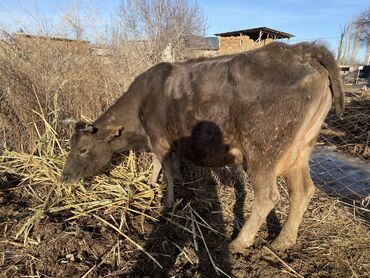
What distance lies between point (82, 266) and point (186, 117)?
2024 mm

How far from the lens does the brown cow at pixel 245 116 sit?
3.46 m

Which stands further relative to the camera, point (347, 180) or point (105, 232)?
point (347, 180)

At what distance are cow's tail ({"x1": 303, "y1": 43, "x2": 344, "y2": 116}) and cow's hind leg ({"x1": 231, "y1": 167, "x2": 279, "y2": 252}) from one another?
106 centimetres

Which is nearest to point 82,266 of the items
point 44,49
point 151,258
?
point 151,258

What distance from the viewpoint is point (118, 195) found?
4.75m

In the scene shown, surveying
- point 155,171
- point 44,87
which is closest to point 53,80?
point 44,87

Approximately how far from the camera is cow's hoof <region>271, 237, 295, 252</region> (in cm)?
394

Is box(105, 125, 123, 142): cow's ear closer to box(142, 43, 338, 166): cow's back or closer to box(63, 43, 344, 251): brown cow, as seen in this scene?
box(63, 43, 344, 251): brown cow

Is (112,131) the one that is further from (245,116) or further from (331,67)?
(331,67)

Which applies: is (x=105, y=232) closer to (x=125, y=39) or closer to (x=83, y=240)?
(x=83, y=240)

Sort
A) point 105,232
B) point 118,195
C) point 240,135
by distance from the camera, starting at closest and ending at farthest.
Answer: point 240,135, point 105,232, point 118,195

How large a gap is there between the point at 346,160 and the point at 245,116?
564 centimetres

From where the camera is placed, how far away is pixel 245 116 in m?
3.57

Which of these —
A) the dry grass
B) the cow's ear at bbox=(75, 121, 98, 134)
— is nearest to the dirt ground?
the cow's ear at bbox=(75, 121, 98, 134)
